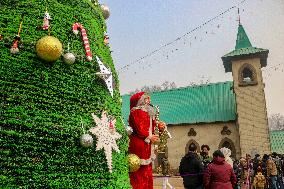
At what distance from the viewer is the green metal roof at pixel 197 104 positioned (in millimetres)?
26750

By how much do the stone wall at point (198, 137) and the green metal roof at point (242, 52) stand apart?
17.4 feet

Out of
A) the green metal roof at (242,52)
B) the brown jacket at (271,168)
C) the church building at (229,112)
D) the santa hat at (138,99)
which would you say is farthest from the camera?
the green metal roof at (242,52)

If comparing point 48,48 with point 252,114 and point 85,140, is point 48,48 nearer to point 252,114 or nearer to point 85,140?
point 85,140

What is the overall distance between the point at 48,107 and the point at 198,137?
24817mm

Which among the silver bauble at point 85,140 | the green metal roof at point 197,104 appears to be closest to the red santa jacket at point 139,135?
the silver bauble at point 85,140

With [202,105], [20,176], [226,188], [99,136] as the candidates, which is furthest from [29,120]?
[202,105]

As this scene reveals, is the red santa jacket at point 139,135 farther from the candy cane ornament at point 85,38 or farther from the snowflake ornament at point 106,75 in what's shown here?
the candy cane ornament at point 85,38

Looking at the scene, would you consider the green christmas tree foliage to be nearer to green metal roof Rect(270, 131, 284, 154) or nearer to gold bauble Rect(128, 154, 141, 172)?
gold bauble Rect(128, 154, 141, 172)

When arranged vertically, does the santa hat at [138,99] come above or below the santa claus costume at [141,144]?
above

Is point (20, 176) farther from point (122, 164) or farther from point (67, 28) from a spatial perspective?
point (67, 28)

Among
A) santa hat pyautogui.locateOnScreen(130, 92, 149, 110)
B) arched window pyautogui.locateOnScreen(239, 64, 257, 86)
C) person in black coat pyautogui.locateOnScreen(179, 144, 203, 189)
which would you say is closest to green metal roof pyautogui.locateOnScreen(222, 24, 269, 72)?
arched window pyautogui.locateOnScreen(239, 64, 257, 86)

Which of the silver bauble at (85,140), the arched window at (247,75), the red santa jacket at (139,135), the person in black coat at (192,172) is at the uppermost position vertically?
the arched window at (247,75)

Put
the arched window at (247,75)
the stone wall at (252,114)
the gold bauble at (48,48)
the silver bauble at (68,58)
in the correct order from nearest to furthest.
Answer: the gold bauble at (48,48), the silver bauble at (68,58), the stone wall at (252,114), the arched window at (247,75)

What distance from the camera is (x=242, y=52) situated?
27.0 metres
